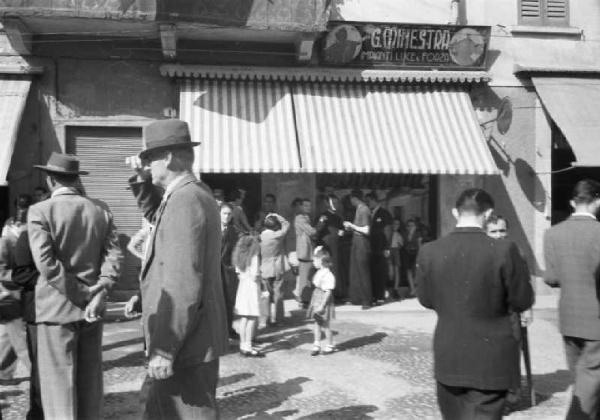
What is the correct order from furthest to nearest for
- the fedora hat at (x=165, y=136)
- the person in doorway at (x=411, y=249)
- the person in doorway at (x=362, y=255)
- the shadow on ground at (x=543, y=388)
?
the person in doorway at (x=411, y=249)
the person in doorway at (x=362, y=255)
the shadow on ground at (x=543, y=388)
the fedora hat at (x=165, y=136)

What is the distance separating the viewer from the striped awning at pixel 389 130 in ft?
36.6

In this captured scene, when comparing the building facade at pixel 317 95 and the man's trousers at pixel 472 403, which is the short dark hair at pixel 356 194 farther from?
the man's trousers at pixel 472 403

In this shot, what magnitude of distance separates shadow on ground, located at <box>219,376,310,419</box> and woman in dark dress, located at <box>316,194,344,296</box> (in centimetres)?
464

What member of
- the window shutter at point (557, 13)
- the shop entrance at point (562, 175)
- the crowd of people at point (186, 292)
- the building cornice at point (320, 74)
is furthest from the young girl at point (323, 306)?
the window shutter at point (557, 13)

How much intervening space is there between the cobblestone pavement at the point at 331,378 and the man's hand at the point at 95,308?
1.49 m

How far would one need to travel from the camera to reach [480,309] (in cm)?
369

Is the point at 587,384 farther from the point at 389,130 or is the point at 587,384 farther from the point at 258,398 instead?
the point at 389,130

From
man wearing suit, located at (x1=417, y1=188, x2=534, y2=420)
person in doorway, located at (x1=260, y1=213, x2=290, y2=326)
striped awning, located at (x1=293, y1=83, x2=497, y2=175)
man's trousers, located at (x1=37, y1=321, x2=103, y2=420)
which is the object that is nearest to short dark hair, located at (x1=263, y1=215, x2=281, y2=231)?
person in doorway, located at (x1=260, y1=213, x2=290, y2=326)

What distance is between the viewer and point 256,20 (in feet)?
35.1

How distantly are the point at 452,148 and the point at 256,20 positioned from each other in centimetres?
380

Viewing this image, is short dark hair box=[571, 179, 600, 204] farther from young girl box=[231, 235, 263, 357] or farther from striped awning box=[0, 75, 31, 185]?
striped awning box=[0, 75, 31, 185]

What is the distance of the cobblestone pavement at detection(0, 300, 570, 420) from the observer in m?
5.89

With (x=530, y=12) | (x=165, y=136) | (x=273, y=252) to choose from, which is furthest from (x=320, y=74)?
(x=165, y=136)

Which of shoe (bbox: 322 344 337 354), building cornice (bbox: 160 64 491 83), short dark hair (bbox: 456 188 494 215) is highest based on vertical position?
building cornice (bbox: 160 64 491 83)
